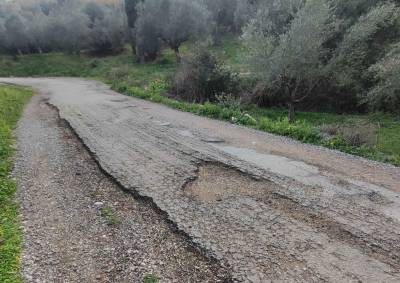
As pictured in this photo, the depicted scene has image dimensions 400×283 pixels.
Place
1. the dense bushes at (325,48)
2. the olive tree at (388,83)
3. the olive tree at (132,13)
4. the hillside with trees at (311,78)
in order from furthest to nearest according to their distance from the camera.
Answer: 1. the olive tree at (132,13)
2. the dense bushes at (325,48)
3. the olive tree at (388,83)
4. the hillside with trees at (311,78)

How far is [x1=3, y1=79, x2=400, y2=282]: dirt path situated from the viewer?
4902 mm

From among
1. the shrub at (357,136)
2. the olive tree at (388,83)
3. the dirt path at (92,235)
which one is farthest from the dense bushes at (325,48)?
the dirt path at (92,235)

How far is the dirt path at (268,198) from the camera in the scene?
16.1 feet

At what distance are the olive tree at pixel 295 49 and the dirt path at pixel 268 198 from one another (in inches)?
242

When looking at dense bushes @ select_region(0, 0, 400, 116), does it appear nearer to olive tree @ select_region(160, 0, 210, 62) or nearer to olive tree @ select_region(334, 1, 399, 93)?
olive tree @ select_region(334, 1, 399, 93)

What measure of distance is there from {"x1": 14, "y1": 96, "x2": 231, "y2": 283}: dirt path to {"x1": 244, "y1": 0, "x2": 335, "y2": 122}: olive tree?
35.8 feet

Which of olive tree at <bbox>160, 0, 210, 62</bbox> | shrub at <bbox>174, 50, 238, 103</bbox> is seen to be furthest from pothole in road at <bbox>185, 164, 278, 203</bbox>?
olive tree at <bbox>160, 0, 210, 62</bbox>

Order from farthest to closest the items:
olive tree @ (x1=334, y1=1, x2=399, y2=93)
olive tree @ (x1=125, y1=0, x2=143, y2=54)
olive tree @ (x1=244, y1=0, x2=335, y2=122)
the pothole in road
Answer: olive tree @ (x1=125, y1=0, x2=143, y2=54), olive tree @ (x1=334, y1=1, x2=399, y2=93), olive tree @ (x1=244, y1=0, x2=335, y2=122), the pothole in road

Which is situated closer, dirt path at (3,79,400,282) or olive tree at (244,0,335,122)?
dirt path at (3,79,400,282)

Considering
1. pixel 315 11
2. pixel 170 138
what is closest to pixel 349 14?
pixel 315 11

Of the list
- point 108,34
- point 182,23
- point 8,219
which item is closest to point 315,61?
point 8,219

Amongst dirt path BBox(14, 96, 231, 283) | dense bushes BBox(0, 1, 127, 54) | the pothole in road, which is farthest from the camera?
dense bushes BBox(0, 1, 127, 54)

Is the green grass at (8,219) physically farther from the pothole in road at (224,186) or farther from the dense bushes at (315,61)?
the dense bushes at (315,61)

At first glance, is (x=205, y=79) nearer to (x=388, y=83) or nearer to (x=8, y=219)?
(x=388, y=83)
